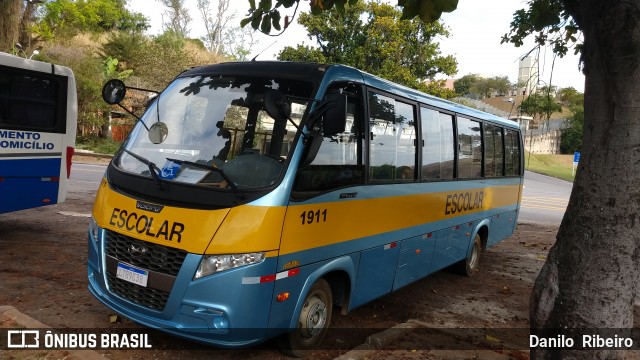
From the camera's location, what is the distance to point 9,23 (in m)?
23.4

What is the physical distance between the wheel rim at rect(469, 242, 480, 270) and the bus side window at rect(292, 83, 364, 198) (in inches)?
171

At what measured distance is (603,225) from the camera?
11.8ft

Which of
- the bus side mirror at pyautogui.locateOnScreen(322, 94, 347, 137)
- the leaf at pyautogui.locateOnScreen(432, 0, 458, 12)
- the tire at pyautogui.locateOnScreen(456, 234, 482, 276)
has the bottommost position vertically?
the tire at pyautogui.locateOnScreen(456, 234, 482, 276)

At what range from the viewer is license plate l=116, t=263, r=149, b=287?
3.89 metres

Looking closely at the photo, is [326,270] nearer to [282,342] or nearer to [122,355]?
[282,342]

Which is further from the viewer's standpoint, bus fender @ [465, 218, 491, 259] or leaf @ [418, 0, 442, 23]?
bus fender @ [465, 218, 491, 259]

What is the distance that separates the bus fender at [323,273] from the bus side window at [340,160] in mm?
686

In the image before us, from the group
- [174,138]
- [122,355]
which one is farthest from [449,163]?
[122,355]

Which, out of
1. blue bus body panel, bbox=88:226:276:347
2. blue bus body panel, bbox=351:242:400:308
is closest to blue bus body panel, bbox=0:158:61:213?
blue bus body panel, bbox=88:226:276:347

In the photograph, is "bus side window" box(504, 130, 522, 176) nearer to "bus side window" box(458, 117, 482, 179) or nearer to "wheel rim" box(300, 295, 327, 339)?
"bus side window" box(458, 117, 482, 179)

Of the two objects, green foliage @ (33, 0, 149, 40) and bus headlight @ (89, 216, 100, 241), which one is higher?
green foliage @ (33, 0, 149, 40)

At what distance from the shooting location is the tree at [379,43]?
30.6 meters

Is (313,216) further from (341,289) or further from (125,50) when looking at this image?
(125,50)

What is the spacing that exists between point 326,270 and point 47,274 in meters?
4.05
